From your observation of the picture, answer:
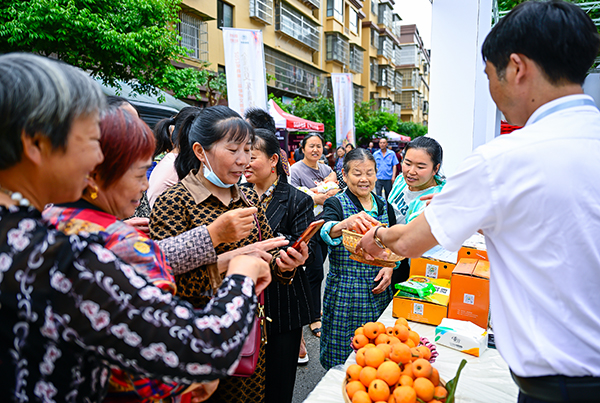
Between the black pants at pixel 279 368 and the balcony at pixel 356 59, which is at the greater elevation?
the balcony at pixel 356 59

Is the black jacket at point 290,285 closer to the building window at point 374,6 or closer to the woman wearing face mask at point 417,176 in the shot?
the woman wearing face mask at point 417,176

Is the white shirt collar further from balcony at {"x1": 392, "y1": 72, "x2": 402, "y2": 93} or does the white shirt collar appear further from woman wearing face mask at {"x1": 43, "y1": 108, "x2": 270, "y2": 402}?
balcony at {"x1": 392, "y1": 72, "x2": 402, "y2": 93}

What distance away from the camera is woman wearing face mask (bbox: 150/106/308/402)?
1.76 meters

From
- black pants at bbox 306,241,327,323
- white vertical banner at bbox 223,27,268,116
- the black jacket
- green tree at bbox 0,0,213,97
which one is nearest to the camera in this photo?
the black jacket

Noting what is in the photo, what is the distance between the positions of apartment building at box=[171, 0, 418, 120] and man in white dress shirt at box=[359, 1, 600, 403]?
37.5 feet

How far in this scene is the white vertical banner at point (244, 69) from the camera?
20.3 feet

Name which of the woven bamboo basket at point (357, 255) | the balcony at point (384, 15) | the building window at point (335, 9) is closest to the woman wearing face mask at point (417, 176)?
the woven bamboo basket at point (357, 255)

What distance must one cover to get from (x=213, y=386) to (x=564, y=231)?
1072 millimetres

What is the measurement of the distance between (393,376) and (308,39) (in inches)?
1048

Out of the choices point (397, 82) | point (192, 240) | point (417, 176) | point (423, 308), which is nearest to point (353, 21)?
point (397, 82)

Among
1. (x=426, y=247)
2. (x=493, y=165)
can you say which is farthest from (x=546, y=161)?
(x=426, y=247)

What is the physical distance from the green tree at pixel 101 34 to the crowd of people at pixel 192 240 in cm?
704

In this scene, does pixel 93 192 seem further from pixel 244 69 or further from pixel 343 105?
pixel 343 105

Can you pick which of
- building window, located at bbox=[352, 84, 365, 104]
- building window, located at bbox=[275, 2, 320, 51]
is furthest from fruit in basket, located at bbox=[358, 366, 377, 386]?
building window, located at bbox=[352, 84, 365, 104]
